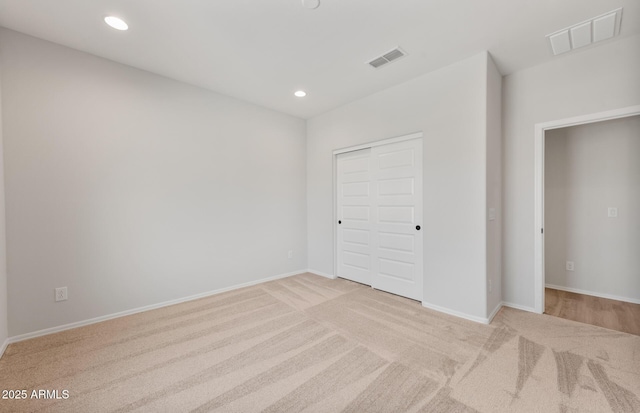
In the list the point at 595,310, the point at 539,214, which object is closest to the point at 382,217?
the point at 539,214

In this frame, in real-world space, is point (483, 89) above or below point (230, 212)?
above

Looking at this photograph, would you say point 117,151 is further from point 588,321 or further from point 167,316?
point 588,321

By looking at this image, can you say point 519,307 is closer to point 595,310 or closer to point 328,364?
point 595,310

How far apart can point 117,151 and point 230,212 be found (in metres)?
1.48

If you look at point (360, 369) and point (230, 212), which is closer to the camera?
point (360, 369)

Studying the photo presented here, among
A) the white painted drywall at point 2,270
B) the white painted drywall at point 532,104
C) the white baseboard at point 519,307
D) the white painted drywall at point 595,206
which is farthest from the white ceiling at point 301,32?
the white baseboard at point 519,307

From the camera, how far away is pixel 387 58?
2799 millimetres

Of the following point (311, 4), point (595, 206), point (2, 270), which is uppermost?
point (311, 4)

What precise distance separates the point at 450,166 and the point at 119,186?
373 centimetres

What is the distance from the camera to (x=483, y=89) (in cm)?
269

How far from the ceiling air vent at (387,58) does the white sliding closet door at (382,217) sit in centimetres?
101

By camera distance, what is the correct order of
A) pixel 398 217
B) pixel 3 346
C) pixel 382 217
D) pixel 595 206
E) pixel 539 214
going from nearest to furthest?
pixel 3 346, pixel 539 214, pixel 595 206, pixel 398 217, pixel 382 217

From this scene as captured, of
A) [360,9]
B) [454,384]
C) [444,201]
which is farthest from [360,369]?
[360,9]

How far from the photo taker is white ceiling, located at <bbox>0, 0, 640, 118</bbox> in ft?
6.79
